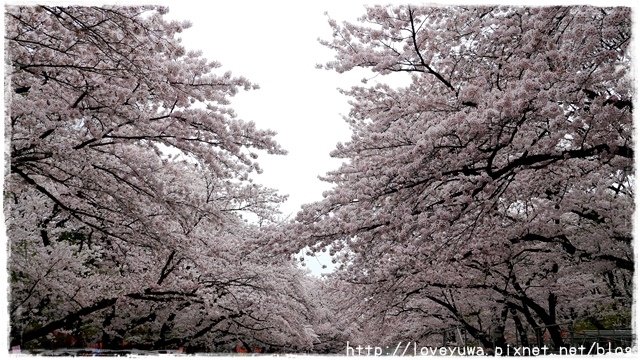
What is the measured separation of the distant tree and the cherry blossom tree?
4.39 ft

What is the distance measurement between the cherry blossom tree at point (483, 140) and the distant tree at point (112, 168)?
4.39 feet

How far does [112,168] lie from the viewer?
249 inches

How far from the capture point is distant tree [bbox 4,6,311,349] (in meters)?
4.60

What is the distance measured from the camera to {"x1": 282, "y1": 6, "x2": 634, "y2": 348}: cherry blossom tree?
13.9 feet

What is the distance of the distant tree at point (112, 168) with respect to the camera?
15.1 ft

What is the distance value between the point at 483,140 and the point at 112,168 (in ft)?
13.7

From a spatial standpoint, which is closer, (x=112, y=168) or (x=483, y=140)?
(x=483, y=140)

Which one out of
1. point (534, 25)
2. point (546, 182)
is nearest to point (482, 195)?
point (546, 182)

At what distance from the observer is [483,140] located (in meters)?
4.70

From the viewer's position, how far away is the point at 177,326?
1193 centimetres

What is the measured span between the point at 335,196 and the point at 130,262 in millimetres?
4831

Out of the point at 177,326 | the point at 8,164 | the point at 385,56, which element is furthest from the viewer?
the point at 177,326

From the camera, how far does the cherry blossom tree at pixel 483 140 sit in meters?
4.25

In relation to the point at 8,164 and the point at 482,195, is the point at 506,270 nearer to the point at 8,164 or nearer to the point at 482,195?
the point at 482,195
